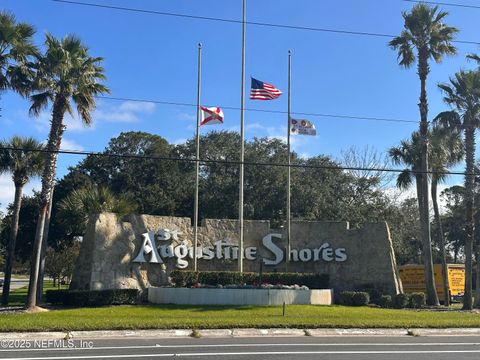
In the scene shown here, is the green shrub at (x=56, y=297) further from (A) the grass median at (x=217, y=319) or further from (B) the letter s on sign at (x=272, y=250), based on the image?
(B) the letter s on sign at (x=272, y=250)

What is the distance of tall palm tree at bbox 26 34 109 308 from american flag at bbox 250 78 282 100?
815 cm

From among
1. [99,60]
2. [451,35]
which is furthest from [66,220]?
[451,35]

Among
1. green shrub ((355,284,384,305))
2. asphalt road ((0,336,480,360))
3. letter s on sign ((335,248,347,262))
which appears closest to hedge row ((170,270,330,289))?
letter s on sign ((335,248,347,262))

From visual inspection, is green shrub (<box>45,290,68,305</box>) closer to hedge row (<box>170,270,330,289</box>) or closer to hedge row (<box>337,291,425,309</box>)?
hedge row (<box>170,270,330,289</box>)

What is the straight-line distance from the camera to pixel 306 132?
2906 cm

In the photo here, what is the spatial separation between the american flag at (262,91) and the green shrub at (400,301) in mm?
12481

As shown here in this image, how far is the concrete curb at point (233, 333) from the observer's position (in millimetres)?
14852

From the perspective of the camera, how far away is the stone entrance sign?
89.0ft

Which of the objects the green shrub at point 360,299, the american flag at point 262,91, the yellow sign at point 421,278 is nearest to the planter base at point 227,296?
the green shrub at point 360,299

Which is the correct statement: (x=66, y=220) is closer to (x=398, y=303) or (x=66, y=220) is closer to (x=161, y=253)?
(x=161, y=253)

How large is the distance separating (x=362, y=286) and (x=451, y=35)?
51.2 feet

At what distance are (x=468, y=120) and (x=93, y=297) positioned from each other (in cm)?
2213

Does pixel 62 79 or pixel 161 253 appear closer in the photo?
pixel 62 79

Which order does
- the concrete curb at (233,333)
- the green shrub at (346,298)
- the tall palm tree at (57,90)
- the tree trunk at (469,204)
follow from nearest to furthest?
the concrete curb at (233,333) < the tall palm tree at (57,90) < the green shrub at (346,298) < the tree trunk at (469,204)
